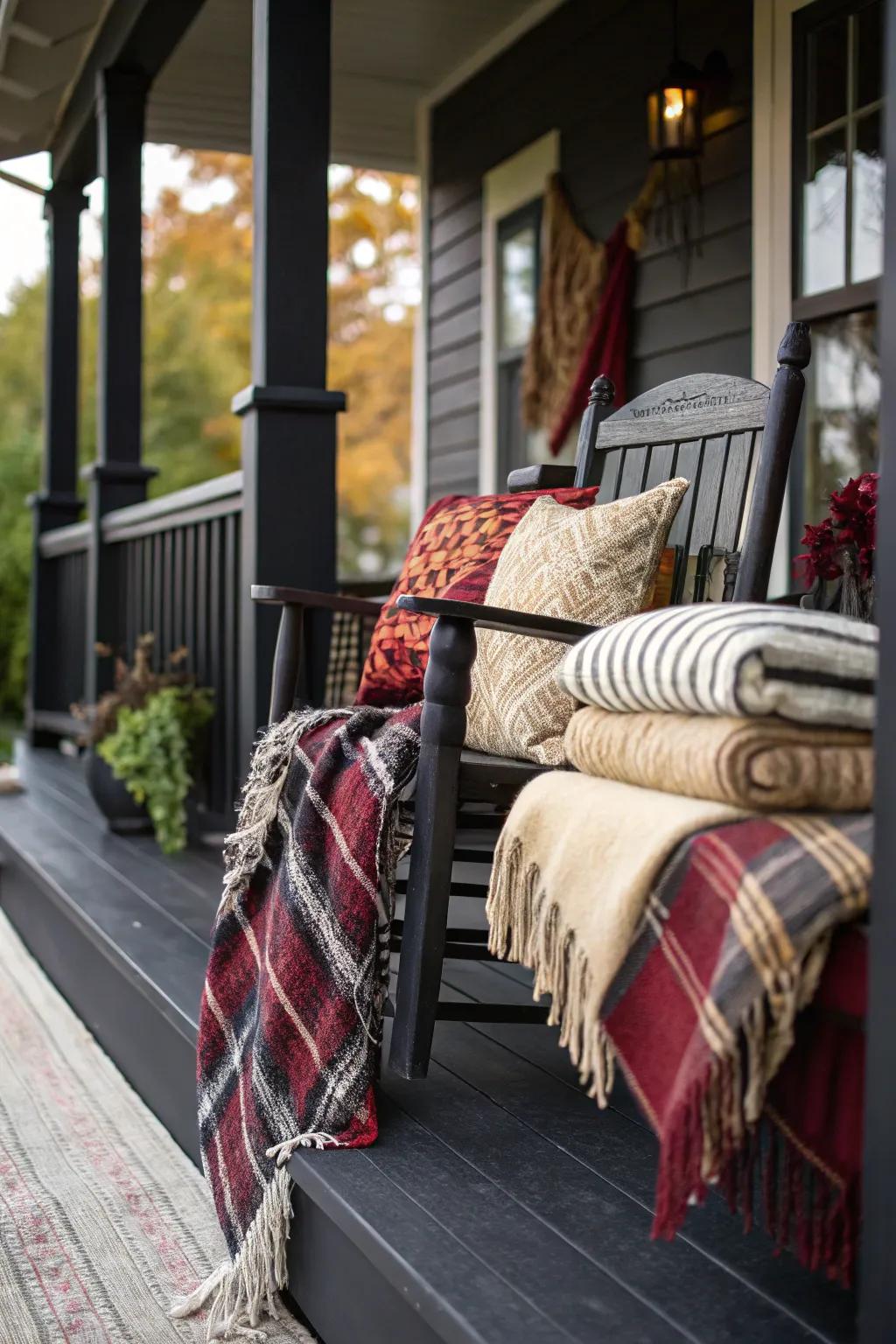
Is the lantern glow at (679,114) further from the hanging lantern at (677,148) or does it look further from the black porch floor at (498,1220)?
the black porch floor at (498,1220)

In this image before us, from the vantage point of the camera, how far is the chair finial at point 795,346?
6.37ft

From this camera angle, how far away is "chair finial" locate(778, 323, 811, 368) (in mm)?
1940

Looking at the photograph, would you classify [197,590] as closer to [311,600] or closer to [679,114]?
[311,600]

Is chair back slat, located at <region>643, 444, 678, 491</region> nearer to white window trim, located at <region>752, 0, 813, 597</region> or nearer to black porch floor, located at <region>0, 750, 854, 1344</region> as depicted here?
black porch floor, located at <region>0, 750, 854, 1344</region>

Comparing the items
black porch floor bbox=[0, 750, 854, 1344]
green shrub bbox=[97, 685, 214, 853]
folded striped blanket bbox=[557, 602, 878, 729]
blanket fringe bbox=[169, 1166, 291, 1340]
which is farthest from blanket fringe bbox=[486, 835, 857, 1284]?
green shrub bbox=[97, 685, 214, 853]

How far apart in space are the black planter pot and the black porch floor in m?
1.42

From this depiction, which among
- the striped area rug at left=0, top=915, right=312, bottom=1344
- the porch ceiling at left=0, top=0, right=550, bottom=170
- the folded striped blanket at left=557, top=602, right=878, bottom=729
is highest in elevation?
the porch ceiling at left=0, top=0, right=550, bottom=170

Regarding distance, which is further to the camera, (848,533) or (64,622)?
(64,622)

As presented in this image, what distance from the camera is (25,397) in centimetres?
1324

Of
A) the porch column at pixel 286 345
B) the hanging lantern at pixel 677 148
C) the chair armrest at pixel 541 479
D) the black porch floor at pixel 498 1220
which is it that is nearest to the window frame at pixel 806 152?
the hanging lantern at pixel 677 148

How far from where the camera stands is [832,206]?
12.2 ft

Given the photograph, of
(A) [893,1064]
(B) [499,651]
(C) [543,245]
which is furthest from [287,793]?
(C) [543,245]

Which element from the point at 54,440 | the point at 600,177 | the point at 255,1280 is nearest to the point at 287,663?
the point at 255,1280

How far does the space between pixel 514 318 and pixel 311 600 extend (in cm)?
324
